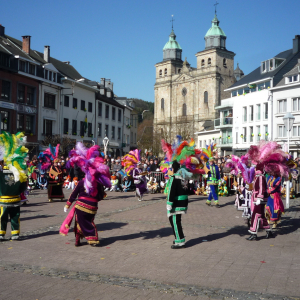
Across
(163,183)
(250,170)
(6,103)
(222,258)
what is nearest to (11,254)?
(222,258)

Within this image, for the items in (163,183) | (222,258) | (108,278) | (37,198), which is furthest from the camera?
(163,183)

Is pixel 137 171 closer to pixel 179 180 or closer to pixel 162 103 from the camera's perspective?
pixel 179 180

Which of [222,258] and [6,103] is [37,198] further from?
[6,103]

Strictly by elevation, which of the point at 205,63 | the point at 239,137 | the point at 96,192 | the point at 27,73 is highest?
the point at 205,63

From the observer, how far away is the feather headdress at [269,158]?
31.1 feet

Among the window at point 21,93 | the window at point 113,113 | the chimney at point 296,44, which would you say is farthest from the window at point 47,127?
the chimney at point 296,44

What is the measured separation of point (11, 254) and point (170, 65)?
10441 centimetres

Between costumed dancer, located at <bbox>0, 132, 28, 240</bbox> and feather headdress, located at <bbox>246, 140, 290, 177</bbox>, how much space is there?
5.26 metres

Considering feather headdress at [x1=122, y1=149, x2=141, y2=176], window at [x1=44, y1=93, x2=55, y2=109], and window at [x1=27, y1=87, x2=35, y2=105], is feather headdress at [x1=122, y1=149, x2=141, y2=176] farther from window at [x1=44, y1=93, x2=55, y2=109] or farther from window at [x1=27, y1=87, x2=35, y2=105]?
window at [x1=44, y1=93, x2=55, y2=109]

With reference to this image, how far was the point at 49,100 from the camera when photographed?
139ft

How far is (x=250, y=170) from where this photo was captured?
10.8 metres

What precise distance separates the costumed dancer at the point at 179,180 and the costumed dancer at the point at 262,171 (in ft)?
4.76

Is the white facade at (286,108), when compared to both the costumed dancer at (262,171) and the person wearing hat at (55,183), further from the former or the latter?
the costumed dancer at (262,171)

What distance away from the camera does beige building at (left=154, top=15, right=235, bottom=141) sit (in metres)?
94.1
